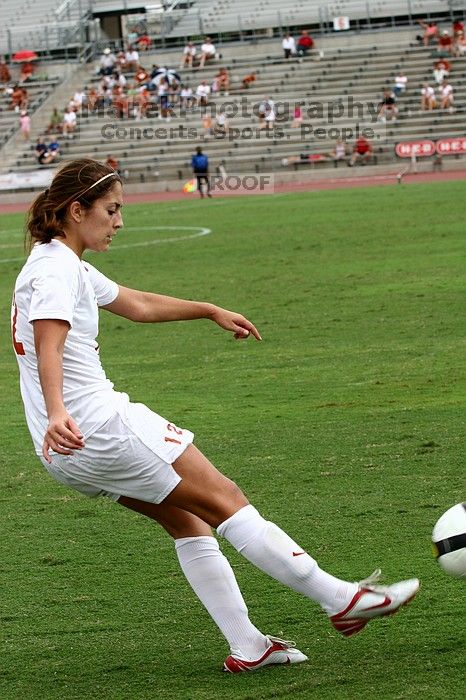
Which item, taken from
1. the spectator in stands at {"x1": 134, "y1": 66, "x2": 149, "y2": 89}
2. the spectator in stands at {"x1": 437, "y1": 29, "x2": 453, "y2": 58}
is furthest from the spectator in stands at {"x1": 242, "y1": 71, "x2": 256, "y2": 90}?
the spectator in stands at {"x1": 437, "y1": 29, "x2": 453, "y2": 58}

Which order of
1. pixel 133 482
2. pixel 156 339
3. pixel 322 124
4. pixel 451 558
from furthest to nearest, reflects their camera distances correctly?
pixel 322 124 → pixel 156 339 → pixel 451 558 → pixel 133 482

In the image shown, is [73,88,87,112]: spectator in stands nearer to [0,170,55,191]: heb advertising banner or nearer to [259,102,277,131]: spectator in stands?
A: [0,170,55,191]: heb advertising banner

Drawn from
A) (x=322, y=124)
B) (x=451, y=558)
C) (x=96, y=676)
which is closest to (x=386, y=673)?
(x=451, y=558)

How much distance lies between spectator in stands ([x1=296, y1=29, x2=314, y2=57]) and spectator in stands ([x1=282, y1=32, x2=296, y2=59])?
0.21 m

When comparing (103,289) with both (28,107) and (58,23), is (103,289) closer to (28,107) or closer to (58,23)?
(28,107)

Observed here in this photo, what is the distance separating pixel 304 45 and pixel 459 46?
6466 mm

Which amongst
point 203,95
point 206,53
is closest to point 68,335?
point 203,95

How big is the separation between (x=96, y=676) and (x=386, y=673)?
1.04 metres

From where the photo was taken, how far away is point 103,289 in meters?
4.43

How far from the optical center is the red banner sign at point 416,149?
39062 millimetres

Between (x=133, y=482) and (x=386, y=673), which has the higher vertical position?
(x=133, y=482)

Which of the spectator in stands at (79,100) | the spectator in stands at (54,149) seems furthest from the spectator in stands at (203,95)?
the spectator in stands at (54,149)

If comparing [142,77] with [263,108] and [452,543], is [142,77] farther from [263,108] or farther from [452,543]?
[452,543]

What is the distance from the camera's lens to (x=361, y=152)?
4081 cm
